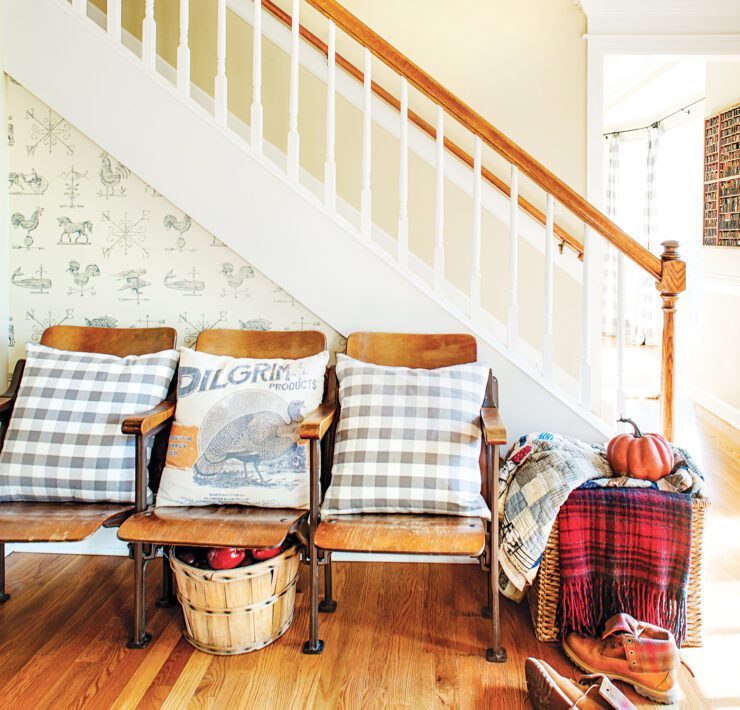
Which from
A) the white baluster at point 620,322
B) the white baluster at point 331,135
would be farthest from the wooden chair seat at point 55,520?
the white baluster at point 620,322

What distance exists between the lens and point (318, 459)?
7.52 feet

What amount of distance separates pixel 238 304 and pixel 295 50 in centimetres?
90

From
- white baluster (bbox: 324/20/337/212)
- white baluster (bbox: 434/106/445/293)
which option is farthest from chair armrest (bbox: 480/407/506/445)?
white baluster (bbox: 324/20/337/212)

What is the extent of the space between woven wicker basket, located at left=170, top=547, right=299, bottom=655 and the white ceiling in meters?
4.70

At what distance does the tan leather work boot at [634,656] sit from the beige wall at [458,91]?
7.09 ft

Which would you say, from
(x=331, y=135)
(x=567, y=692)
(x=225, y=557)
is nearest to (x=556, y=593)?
(x=567, y=692)

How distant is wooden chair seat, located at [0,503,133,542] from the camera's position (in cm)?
215

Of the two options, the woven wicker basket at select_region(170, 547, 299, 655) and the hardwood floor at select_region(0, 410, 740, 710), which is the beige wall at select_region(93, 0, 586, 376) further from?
the woven wicker basket at select_region(170, 547, 299, 655)

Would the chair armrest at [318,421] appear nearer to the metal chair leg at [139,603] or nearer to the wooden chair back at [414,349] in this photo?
the wooden chair back at [414,349]

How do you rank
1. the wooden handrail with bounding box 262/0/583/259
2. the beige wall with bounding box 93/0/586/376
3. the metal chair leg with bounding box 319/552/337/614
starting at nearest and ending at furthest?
the metal chair leg with bounding box 319/552/337/614 → the wooden handrail with bounding box 262/0/583/259 → the beige wall with bounding box 93/0/586/376

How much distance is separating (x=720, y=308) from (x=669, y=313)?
10.7 ft

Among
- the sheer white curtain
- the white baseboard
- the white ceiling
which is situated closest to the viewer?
the white baseboard

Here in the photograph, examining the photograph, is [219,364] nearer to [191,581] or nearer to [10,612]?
[191,581]

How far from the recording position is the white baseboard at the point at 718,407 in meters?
5.20
